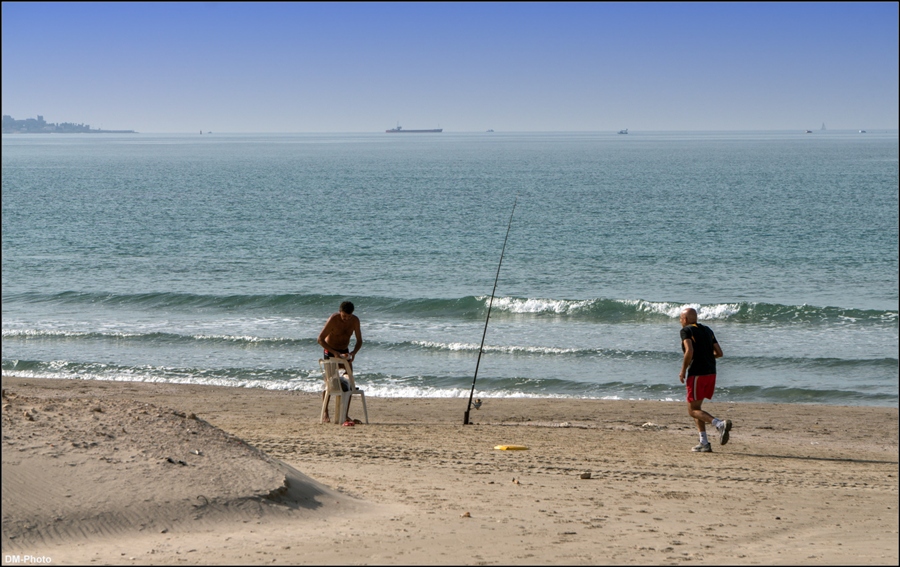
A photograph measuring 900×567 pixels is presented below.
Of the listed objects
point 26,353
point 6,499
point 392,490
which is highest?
point 6,499

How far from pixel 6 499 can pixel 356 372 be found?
33.5 ft

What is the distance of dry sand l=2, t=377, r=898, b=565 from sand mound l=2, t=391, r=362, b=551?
1 cm

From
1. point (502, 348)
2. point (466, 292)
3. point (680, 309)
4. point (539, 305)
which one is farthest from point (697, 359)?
point (466, 292)

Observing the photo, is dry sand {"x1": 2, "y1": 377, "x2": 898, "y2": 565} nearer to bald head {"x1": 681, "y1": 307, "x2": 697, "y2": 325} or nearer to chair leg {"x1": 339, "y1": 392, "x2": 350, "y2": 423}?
chair leg {"x1": 339, "y1": 392, "x2": 350, "y2": 423}

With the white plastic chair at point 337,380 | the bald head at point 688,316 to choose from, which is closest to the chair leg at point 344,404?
the white plastic chair at point 337,380

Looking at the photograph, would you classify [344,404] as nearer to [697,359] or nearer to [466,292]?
[697,359]

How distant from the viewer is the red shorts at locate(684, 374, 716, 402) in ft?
28.5

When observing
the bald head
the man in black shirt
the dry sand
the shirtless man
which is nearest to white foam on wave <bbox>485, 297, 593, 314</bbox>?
the dry sand

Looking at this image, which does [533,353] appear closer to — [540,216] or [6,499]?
[6,499]

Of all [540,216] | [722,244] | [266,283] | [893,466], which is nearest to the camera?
[893,466]

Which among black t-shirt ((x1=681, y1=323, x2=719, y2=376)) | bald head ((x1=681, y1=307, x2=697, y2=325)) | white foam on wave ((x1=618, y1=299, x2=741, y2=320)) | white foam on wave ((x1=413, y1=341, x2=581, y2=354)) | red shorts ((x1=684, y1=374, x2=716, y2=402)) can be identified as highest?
bald head ((x1=681, y1=307, x2=697, y2=325))

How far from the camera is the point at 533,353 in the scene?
1625 centimetres

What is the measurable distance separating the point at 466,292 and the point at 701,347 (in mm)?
14729

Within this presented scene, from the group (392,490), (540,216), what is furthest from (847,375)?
(540,216)
